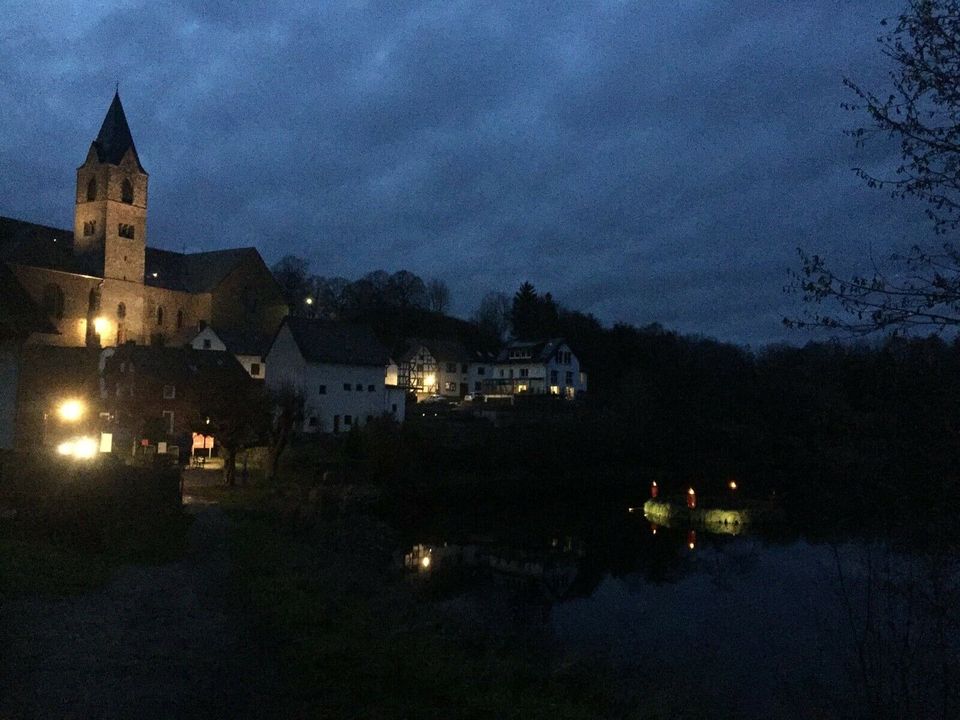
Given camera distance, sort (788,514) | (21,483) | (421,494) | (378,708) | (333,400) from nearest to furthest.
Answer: (378,708)
(21,483)
(788,514)
(421,494)
(333,400)

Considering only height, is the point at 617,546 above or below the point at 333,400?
below

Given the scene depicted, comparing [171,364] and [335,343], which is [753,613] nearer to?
[171,364]

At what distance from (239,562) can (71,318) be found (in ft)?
190

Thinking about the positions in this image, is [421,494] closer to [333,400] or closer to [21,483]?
[333,400]

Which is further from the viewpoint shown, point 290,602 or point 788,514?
point 788,514

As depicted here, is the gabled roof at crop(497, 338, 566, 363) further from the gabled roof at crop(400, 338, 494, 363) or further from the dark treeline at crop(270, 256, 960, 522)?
the dark treeline at crop(270, 256, 960, 522)

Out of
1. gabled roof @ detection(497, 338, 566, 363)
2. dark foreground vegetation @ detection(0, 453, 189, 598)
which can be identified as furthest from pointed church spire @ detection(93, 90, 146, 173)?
dark foreground vegetation @ detection(0, 453, 189, 598)

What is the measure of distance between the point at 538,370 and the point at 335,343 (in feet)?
93.2

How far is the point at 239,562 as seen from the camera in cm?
1614

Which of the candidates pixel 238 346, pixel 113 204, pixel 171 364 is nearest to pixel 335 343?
pixel 171 364

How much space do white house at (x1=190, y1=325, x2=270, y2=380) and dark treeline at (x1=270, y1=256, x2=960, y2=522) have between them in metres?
21.5

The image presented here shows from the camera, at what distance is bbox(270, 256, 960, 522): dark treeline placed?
262 inches

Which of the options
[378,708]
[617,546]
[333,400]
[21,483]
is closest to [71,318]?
[333,400]

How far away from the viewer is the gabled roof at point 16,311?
23.2m
